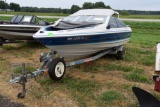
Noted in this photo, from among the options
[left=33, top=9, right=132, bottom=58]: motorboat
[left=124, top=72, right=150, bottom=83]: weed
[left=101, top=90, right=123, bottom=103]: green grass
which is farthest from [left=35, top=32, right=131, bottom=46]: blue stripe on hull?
[left=101, top=90, right=123, bottom=103]: green grass

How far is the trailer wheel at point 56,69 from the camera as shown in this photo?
5930mm

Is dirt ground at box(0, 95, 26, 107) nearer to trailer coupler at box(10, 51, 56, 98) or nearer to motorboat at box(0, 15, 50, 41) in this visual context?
trailer coupler at box(10, 51, 56, 98)

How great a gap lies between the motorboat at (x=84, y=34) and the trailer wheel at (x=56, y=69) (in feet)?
1.24

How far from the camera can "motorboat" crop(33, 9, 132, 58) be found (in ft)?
20.3

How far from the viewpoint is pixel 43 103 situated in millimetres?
5246

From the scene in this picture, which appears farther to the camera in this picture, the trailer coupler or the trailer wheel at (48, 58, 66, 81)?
the trailer wheel at (48, 58, 66, 81)

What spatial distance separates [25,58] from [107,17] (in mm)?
3032

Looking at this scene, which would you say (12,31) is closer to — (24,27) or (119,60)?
(24,27)

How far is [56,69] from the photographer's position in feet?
19.9

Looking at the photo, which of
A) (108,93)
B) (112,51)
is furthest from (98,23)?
(108,93)

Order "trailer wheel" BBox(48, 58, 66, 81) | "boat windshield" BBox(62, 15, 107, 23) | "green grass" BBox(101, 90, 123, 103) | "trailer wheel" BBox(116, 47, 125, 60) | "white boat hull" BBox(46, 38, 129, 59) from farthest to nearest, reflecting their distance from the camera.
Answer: "trailer wheel" BBox(116, 47, 125, 60) < "boat windshield" BBox(62, 15, 107, 23) < "white boat hull" BBox(46, 38, 129, 59) < "trailer wheel" BBox(48, 58, 66, 81) < "green grass" BBox(101, 90, 123, 103)

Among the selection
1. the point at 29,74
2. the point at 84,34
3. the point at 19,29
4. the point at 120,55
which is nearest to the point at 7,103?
the point at 29,74

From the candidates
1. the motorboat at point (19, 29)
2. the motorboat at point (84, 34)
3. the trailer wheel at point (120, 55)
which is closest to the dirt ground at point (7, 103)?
the motorboat at point (84, 34)

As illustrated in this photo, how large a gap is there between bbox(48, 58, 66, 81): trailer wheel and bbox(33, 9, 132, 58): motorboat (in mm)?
378
